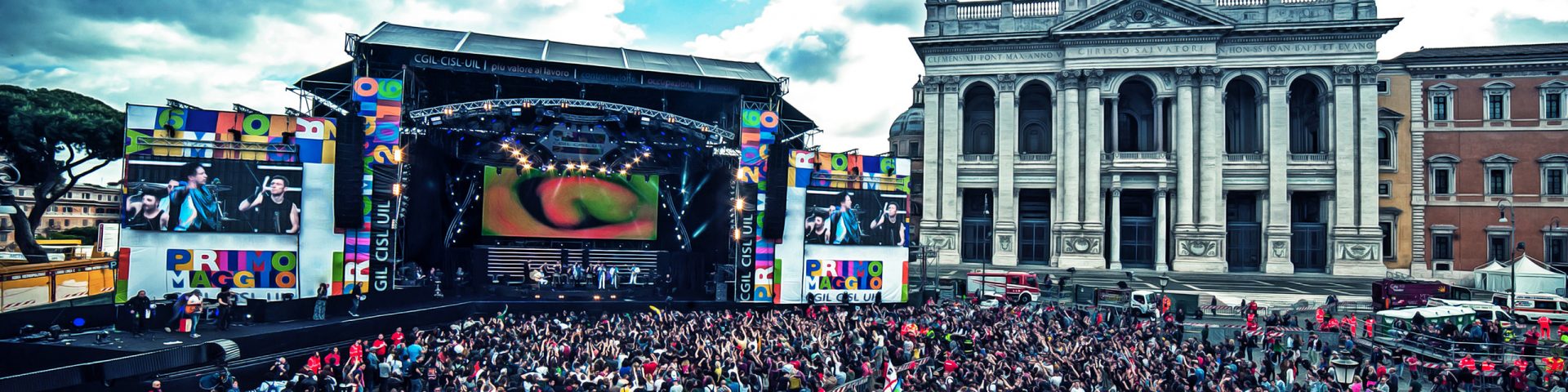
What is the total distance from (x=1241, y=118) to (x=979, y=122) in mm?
14530

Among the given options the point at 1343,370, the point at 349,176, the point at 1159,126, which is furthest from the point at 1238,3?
the point at 349,176

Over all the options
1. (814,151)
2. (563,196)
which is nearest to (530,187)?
(563,196)

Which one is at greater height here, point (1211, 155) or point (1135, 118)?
point (1135, 118)

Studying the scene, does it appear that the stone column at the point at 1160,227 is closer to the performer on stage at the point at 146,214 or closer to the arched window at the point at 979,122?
the arched window at the point at 979,122

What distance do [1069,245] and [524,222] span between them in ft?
96.1

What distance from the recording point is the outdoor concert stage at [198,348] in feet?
53.0

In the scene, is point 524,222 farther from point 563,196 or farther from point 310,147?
point 310,147

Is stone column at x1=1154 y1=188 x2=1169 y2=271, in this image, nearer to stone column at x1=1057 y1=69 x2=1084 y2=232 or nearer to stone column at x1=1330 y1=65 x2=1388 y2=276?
stone column at x1=1057 y1=69 x2=1084 y2=232

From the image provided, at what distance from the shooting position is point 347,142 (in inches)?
962

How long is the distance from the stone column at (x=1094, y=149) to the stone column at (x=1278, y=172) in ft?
28.0

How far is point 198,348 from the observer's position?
717 inches

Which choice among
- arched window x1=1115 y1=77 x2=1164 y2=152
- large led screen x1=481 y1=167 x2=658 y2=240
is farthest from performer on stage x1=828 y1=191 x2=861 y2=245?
arched window x1=1115 y1=77 x2=1164 y2=152

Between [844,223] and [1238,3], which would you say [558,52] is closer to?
[844,223]

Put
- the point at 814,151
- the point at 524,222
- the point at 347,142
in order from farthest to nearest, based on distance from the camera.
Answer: the point at 524,222 < the point at 814,151 < the point at 347,142
